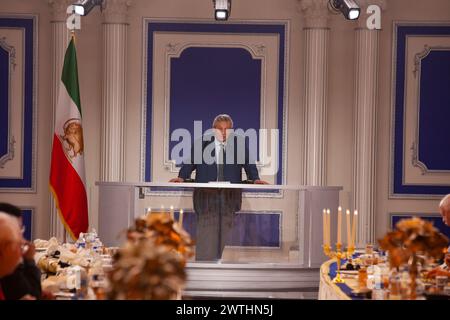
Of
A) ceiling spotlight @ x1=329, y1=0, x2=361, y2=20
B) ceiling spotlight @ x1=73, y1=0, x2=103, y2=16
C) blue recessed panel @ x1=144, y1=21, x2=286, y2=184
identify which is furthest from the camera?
blue recessed panel @ x1=144, y1=21, x2=286, y2=184

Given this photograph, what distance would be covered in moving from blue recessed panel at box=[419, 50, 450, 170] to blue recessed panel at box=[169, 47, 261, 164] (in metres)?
1.86

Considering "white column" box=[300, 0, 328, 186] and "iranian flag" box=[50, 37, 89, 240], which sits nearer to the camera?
"iranian flag" box=[50, 37, 89, 240]

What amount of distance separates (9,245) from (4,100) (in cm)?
670

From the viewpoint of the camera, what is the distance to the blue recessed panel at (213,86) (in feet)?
30.7

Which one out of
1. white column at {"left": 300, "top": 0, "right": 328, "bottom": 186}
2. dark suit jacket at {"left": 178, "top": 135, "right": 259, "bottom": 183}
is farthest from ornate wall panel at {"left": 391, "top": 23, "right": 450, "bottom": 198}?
dark suit jacket at {"left": 178, "top": 135, "right": 259, "bottom": 183}

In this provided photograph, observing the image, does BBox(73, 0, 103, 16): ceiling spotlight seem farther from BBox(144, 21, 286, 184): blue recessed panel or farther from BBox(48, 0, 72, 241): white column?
BBox(144, 21, 286, 184): blue recessed panel

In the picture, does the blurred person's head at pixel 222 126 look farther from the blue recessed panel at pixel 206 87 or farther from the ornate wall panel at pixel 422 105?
the ornate wall panel at pixel 422 105

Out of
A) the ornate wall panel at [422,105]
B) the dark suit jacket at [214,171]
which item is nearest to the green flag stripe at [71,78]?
the dark suit jacket at [214,171]

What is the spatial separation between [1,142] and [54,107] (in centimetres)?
73

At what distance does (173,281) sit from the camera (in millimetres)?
2486

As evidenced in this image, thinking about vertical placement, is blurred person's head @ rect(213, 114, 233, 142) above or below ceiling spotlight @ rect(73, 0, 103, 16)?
below

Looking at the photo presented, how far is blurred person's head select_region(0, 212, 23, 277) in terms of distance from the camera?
2.85m
